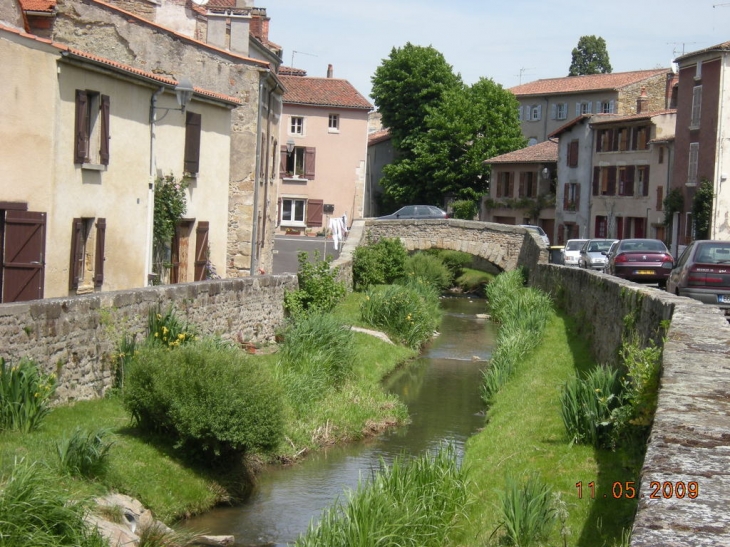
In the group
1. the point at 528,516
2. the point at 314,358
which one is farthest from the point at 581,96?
the point at 528,516

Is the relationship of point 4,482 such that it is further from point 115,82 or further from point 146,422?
point 115,82

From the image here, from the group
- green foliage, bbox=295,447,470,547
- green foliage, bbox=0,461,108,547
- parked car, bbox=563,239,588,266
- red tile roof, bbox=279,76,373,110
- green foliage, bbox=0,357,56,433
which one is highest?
red tile roof, bbox=279,76,373,110

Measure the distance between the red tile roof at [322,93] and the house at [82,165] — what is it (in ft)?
101

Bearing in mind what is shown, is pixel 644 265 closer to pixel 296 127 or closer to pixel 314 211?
pixel 314 211

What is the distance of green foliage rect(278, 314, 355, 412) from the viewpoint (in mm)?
15672

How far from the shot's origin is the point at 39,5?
22.1m

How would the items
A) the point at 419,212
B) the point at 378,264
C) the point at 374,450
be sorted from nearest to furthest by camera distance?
the point at 374,450 → the point at 378,264 → the point at 419,212

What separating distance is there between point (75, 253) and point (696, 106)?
2934cm

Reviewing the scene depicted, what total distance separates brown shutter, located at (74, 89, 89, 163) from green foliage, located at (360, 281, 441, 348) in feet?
32.4

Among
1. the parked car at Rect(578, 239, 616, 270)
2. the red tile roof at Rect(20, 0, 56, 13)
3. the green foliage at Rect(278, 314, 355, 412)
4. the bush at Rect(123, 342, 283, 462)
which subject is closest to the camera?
the bush at Rect(123, 342, 283, 462)

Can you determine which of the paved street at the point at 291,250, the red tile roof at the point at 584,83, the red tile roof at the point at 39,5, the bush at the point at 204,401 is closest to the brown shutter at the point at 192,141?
the red tile roof at the point at 39,5

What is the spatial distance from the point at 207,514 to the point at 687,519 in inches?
307

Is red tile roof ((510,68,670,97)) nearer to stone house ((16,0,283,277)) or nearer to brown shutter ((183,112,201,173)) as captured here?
stone house ((16,0,283,277))

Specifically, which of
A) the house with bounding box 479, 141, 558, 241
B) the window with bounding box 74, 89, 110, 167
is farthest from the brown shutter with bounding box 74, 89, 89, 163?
the house with bounding box 479, 141, 558, 241
